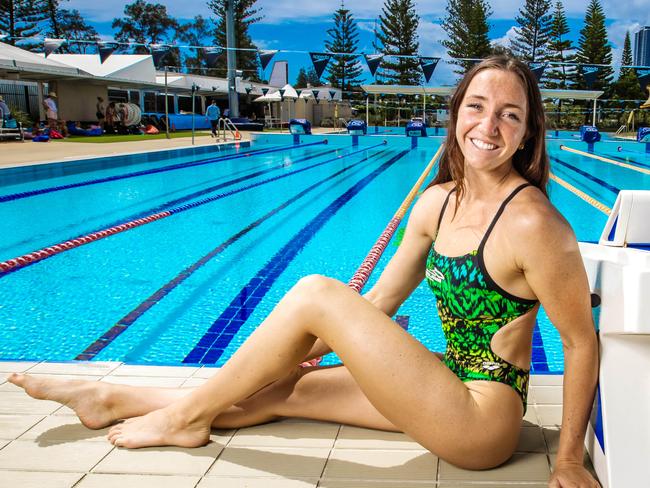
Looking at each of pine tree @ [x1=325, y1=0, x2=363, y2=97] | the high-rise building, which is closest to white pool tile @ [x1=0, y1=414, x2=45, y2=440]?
pine tree @ [x1=325, y1=0, x2=363, y2=97]

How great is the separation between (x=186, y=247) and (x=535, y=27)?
114ft

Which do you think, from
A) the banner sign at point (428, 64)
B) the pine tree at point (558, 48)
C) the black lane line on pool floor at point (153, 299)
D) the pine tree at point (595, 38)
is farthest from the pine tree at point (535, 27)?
the black lane line on pool floor at point (153, 299)

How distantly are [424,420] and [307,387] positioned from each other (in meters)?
0.44

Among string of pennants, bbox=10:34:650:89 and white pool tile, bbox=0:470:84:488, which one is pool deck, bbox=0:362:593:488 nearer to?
white pool tile, bbox=0:470:84:488

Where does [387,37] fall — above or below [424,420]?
above

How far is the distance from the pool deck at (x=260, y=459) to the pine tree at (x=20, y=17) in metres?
36.6

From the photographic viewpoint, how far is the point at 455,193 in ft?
5.87

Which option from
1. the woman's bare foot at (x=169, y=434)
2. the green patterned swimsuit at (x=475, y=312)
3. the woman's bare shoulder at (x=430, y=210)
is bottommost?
the woman's bare foot at (x=169, y=434)

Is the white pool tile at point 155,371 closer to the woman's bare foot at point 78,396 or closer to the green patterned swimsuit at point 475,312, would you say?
the woman's bare foot at point 78,396

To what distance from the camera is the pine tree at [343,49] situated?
132ft

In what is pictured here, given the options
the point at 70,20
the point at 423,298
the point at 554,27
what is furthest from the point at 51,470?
the point at 70,20

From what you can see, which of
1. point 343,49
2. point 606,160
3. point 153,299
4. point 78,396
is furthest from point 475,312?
point 343,49

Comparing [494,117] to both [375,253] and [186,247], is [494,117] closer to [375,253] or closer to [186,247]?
[375,253]

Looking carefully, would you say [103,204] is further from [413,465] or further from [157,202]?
[413,465]
